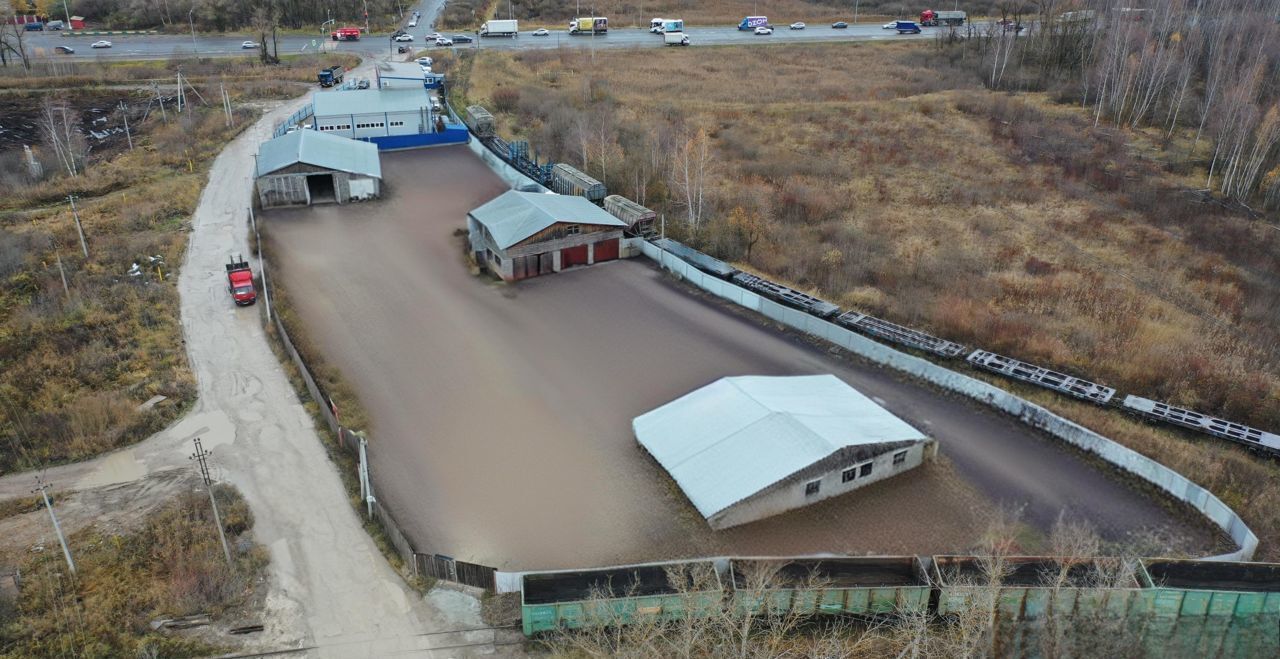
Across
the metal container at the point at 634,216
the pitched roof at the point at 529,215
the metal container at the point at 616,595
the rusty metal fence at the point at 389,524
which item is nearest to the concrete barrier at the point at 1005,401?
the metal container at the point at 634,216

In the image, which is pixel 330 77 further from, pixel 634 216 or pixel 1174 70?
pixel 1174 70

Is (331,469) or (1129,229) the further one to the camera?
(1129,229)

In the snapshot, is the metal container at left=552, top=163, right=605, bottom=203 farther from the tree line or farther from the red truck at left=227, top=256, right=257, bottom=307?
the tree line

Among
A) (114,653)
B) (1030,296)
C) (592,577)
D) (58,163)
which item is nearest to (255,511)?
(114,653)

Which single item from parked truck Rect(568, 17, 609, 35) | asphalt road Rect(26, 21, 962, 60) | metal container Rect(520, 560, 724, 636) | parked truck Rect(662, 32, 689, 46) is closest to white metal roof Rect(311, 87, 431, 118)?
asphalt road Rect(26, 21, 962, 60)

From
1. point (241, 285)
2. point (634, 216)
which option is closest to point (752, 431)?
point (634, 216)

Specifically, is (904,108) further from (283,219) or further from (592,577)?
(592,577)
